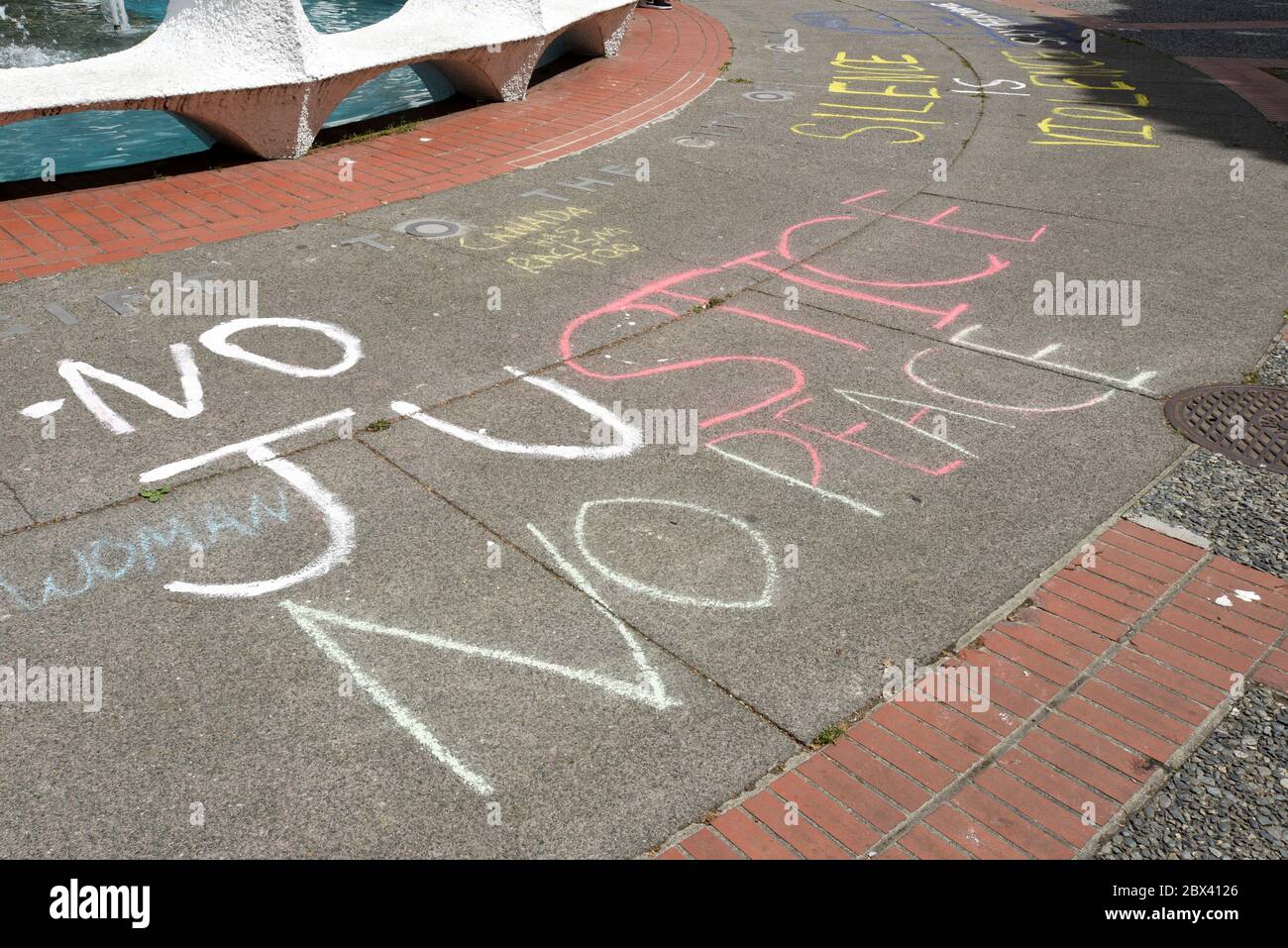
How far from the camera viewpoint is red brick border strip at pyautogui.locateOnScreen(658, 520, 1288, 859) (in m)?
2.98

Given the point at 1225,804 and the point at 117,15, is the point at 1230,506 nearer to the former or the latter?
the point at 1225,804

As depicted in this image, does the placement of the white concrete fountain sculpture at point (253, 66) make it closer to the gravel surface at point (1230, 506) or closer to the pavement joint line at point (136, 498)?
the pavement joint line at point (136, 498)

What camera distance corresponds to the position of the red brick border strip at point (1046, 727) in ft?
9.77

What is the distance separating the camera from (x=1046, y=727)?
336 centimetres

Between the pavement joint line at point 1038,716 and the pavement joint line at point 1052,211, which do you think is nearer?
the pavement joint line at point 1038,716

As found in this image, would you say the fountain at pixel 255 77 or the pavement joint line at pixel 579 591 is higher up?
the fountain at pixel 255 77

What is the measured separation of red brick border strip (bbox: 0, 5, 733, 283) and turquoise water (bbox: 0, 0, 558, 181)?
2.53 ft

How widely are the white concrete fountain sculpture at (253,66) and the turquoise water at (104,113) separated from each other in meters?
0.55

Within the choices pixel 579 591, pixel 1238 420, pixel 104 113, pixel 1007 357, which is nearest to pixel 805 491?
pixel 579 591

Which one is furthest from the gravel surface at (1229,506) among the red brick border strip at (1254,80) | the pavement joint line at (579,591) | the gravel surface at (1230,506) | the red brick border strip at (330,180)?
the red brick border strip at (1254,80)

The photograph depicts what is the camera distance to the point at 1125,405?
528cm

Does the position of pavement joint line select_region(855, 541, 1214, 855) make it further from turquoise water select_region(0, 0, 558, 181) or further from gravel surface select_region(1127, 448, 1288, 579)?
turquoise water select_region(0, 0, 558, 181)

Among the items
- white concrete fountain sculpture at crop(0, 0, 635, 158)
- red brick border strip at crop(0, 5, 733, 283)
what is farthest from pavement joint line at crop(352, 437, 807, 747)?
white concrete fountain sculpture at crop(0, 0, 635, 158)

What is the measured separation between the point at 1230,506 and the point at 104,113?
10.3 metres
